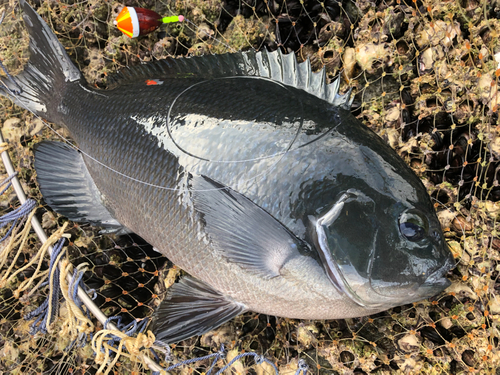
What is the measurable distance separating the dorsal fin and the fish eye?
558 millimetres

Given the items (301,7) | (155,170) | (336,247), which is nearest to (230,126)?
(155,170)

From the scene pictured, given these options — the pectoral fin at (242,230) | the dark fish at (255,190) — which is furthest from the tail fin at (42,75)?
the pectoral fin at (242,230)

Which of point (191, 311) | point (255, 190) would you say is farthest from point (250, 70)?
point (191, 311)

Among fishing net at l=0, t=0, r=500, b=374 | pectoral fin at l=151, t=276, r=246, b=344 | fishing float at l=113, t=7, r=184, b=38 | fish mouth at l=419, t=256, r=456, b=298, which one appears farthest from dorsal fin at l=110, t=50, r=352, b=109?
pectoral fin at l=151, t=276, r=246, b=344

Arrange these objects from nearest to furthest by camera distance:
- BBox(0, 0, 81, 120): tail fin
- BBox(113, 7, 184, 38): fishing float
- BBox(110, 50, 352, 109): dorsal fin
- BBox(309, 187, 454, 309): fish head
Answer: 1. BBox(309, 187, 454, 309): fish head
2. BBox(110, 50, 352, 109): dorsal fin
3. BBox(0, 0, 81, 120): tail fin
4. BBox(113, 7, 184, 38): fishing float

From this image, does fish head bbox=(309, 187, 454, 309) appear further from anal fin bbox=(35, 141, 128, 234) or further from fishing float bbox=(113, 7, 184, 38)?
fishing float bbox=(113, 7, 184, 38)

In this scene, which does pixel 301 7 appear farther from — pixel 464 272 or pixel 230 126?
pixel 464 272

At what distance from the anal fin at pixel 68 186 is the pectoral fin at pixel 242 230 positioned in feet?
2.40

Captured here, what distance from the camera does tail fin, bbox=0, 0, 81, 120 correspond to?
1846 millimetres

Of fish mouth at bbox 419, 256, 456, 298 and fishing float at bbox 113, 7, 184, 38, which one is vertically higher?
fishing float at bbox 113, 7, 184, 38

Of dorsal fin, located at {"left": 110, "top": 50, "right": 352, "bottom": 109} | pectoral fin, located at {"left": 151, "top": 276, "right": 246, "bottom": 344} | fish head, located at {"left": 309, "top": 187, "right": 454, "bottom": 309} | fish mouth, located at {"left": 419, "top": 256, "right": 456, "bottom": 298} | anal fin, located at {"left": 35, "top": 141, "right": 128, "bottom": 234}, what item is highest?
dorsal fin, located at {"left": 110, "top": 50, "right": 352, "bottom": 109}

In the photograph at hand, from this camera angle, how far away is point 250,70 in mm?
1613

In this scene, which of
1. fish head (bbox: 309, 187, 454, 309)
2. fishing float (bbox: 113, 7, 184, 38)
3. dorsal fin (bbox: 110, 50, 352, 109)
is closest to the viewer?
fish head (bbox: 309, 187, 454, 309)

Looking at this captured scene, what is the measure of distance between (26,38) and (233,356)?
2441 mm
